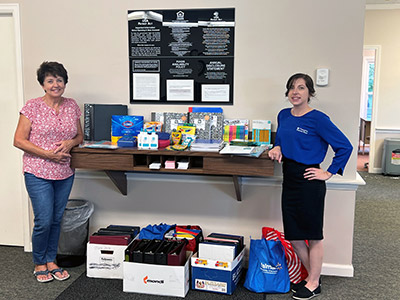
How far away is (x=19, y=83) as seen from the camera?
10.9 feet

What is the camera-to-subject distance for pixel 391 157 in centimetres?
658

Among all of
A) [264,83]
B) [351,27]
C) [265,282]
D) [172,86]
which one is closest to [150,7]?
[172,86]

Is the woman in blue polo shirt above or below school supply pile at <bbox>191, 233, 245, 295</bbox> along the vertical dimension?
above

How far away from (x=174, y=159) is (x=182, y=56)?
31.0 inches

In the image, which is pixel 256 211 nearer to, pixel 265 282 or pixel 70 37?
pixel 265 282

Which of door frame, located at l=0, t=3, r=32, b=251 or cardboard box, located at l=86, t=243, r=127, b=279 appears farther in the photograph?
door frame, located at l=0, t=3, r=32, b=251

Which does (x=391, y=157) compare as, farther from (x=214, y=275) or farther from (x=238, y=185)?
(x=214, y=275)

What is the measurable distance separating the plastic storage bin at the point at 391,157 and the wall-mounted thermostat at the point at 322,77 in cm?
426

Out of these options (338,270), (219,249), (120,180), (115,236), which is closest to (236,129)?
(219,249)

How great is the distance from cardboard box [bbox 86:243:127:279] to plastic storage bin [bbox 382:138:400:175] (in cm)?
507

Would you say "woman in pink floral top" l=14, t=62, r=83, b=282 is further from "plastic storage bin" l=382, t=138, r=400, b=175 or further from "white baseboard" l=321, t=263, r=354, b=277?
"plastic storage bin" l=382, t=138, r=400, b=175

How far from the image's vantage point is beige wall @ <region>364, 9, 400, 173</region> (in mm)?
6723

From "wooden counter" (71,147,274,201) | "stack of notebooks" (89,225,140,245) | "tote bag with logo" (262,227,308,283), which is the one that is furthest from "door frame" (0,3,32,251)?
"tote bag with logo" (262,227,308,283)

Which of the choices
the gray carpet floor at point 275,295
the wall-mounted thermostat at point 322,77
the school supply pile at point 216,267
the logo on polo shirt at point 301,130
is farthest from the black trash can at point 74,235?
the wall-mounted thermostat at point 322,77
